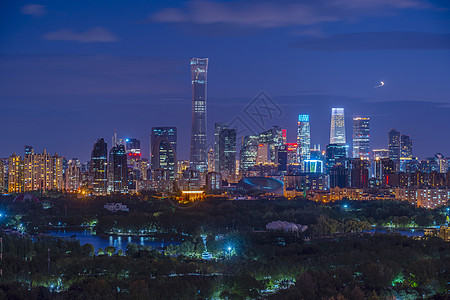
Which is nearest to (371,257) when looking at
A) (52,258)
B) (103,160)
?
(52,258)

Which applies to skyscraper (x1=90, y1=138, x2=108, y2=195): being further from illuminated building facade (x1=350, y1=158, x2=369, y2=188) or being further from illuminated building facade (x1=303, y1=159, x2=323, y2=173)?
illuminated building facade (x1=303, y1=159, x2=323, y2=173)

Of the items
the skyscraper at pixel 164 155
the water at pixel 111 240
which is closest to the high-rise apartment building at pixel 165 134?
the skyscraper at pixel 164 155

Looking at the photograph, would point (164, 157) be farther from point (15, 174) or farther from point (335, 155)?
point (335, 155)

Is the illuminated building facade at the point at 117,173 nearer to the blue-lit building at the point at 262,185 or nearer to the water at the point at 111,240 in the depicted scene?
the blue-lit building at the point at 262,185

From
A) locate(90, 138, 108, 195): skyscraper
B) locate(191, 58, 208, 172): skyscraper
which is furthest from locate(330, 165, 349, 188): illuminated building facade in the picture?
locate(90, 138, 108, 195): skyscraper

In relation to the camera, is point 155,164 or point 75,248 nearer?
point 75,248

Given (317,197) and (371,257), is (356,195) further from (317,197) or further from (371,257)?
(371,257)
